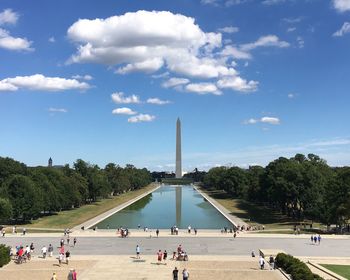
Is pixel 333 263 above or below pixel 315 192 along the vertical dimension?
below

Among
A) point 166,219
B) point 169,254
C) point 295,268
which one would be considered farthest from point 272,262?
point 166,219

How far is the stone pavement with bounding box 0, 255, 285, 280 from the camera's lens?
105 feet

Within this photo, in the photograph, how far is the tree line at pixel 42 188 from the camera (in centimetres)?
6694

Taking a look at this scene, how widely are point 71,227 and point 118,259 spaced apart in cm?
2796

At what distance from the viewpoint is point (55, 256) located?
41.1 m

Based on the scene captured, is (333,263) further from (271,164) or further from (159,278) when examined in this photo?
(271,164)

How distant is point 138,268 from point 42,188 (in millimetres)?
45837

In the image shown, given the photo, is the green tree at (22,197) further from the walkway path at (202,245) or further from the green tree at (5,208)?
the walkway path at (202,245)

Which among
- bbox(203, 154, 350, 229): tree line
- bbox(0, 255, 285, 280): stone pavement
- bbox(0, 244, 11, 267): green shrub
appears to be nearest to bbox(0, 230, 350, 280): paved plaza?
bbox(0, 255, 285, 280): stone pavement

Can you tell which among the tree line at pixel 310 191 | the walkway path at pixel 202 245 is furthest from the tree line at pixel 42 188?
the tree line at pixel 310 191

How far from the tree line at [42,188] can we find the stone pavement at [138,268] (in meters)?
27.4

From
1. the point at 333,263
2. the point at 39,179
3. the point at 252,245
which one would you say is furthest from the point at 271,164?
the point at 333,263

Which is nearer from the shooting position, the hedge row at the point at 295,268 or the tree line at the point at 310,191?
the hedge row at the point at 295,268

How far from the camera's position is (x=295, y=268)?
3128cm
